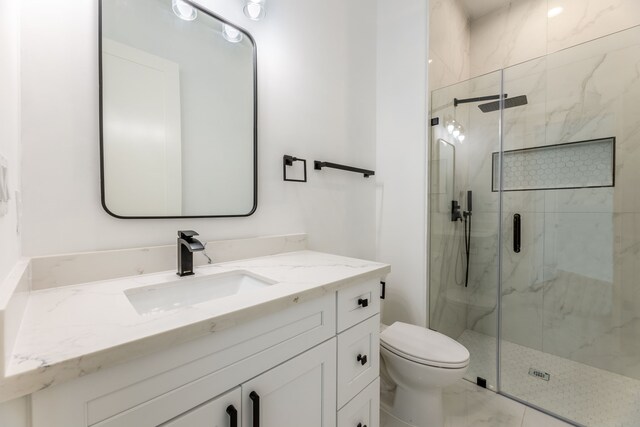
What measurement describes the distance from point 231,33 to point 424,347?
1705mm

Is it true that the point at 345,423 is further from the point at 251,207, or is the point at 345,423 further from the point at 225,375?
the point at 251,207

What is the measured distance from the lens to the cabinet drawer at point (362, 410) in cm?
96

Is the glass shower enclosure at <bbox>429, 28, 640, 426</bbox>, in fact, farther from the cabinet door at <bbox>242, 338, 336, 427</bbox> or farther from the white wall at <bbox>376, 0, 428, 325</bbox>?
the cabinet door at <bbox>242, 338, 336, 427</bbox>

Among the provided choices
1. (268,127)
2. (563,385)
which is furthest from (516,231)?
(268,127)

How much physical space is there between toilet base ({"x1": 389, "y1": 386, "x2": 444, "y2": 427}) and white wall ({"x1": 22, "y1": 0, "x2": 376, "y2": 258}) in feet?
2.72

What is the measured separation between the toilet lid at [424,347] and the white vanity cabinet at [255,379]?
0.98 ft

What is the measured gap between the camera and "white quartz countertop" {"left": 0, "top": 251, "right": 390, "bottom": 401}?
0.42m

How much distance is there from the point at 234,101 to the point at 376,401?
1411 millimetres

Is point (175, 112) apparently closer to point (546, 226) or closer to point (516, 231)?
point (516, 231)

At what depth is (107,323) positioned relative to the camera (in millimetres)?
567

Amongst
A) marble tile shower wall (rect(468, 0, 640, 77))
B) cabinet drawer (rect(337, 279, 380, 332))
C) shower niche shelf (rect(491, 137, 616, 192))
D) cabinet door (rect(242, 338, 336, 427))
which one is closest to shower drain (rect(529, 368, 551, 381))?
shower niche shelf (rect(491, 137, 616, 192))

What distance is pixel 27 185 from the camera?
77 cm

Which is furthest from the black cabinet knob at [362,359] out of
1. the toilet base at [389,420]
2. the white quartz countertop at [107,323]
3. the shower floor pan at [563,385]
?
the shower floor pan at [563,385]

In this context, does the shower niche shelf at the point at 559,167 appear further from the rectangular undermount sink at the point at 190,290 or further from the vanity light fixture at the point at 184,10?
the vanity light fixture at the point at 184,10
